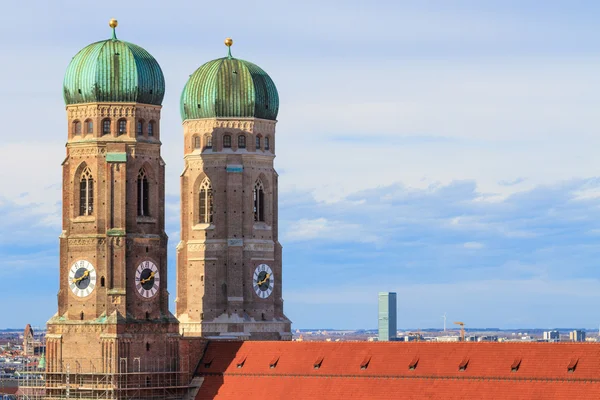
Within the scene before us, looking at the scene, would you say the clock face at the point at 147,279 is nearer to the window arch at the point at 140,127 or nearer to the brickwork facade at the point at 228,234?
the window arch at the point at 140,127

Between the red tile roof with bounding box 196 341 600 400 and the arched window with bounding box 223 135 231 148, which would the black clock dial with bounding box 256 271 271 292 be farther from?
the red tile roof with bounding box 196 341 600 400

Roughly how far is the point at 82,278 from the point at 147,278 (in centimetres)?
438

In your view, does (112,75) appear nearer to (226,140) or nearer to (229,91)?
(229,91)

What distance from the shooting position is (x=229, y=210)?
132m

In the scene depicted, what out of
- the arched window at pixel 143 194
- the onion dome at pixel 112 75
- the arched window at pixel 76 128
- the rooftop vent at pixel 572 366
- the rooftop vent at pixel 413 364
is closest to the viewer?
the rooftop vent at pixel 572 366

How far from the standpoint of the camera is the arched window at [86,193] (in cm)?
11862

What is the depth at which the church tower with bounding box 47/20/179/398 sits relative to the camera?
117375 millimetres

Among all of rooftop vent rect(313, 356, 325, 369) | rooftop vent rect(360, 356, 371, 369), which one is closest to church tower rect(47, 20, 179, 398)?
rooftop vent rect(313, 356, 325, 369)

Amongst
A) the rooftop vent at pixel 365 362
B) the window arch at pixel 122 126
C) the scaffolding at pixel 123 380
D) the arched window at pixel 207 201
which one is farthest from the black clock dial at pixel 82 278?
the rooftop vent at pixel 365 362

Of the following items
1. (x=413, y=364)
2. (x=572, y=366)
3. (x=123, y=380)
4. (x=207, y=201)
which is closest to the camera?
(x=572, y=366)

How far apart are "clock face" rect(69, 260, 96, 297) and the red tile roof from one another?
33.8 feet

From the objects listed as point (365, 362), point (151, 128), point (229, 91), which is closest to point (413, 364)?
point (365, 362)

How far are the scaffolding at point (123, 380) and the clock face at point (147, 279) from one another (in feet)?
14.9

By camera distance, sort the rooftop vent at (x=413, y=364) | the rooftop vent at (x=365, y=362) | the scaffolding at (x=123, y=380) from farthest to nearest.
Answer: the scaffolding at (x=123, y=380)
the rooftop vent at (x=365, y=362)
the rooftop vent at (x=413, y=364)
